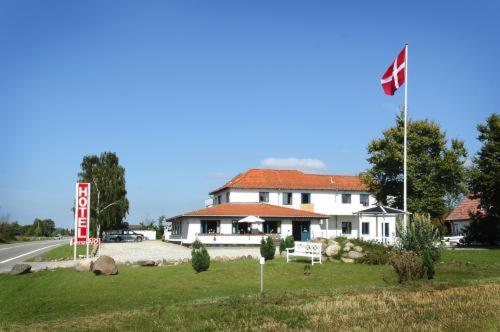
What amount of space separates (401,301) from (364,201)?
51337 mm

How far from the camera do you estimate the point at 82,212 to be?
3014 centimetres

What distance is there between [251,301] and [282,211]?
4107 centimetres

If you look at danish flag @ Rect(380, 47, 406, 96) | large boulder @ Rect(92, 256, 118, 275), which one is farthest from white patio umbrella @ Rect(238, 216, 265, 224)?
large boulder @ Rect(92, 256, 118, 275)

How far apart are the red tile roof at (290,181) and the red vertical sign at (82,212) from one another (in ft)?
93.9

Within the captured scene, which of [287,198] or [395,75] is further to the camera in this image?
[287,198]

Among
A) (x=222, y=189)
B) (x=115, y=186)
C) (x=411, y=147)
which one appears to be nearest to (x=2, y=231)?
(x=115, y=186)

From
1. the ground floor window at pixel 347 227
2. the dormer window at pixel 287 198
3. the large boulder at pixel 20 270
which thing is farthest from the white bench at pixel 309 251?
the ground floor window at pixel 347 227

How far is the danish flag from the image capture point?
2961 cm

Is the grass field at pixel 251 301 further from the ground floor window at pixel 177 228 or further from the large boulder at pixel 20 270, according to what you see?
the ground floor window at pixel 177 228

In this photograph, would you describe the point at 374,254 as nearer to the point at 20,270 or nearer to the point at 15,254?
the point at 20,270

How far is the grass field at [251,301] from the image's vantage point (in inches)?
382

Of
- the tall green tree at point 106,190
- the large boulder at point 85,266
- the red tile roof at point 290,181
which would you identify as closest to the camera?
the large boulder at point 85,266

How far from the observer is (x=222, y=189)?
202 ft

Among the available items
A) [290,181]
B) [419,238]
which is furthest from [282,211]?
[419,238]
